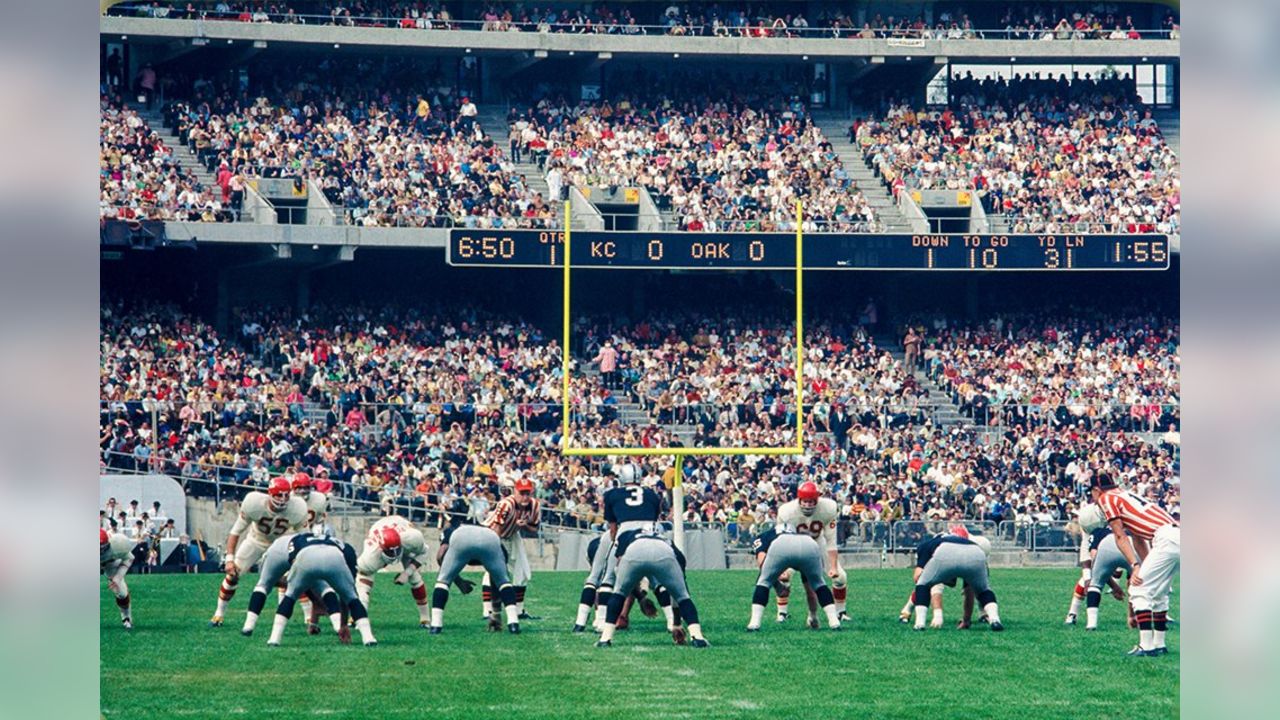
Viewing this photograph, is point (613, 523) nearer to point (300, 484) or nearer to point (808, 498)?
point (808, 498)

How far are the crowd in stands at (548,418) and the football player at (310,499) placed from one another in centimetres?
729

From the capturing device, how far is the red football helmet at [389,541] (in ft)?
34.7

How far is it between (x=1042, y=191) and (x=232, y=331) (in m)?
11.6

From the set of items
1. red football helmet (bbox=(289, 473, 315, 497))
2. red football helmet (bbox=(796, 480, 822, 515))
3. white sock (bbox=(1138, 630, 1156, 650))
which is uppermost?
red football helmet (bbox=(289, 473, 315, 497))

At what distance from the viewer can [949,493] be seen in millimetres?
20969

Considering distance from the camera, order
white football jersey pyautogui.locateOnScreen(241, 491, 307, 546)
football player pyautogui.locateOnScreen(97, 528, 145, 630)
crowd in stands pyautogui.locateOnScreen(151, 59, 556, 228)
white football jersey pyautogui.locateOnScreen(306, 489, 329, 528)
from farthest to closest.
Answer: crowd in stands pyautogui.locateOnScreen(151, 59, 556, 228) < white football jersey pyautogui.locateOnScreen(306, 489, 329, 528) < white football jersey pyautogui.locateOnScreen(241, 491, 307, 546) < football player pyautogui.locateOnScreen(97, 528, 145, 630)

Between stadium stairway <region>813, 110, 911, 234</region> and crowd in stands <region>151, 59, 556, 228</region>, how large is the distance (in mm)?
4699

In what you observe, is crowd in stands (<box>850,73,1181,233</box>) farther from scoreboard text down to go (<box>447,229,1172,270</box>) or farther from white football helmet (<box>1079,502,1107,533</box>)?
white football helmet (<box>1079,502,1107,533</box>)

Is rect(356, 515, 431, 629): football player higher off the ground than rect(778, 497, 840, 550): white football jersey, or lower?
lower

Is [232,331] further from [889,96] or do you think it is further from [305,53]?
[889,96]

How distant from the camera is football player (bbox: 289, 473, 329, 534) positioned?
11.1m

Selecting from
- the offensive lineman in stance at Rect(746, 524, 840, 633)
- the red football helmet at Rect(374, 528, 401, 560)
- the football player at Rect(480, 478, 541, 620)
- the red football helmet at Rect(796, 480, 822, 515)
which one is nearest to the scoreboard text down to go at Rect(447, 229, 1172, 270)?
the football player at Rect(480, 478, 541, 620)

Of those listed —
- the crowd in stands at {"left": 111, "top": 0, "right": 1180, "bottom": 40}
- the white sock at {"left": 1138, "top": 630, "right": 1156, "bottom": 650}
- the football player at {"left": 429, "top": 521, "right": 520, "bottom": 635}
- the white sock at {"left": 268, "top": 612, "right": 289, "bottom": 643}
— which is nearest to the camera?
the white sock at {"left": 1138, "top": 630, "right": 1156, "bottom": 650}

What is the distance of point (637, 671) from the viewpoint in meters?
8.67
